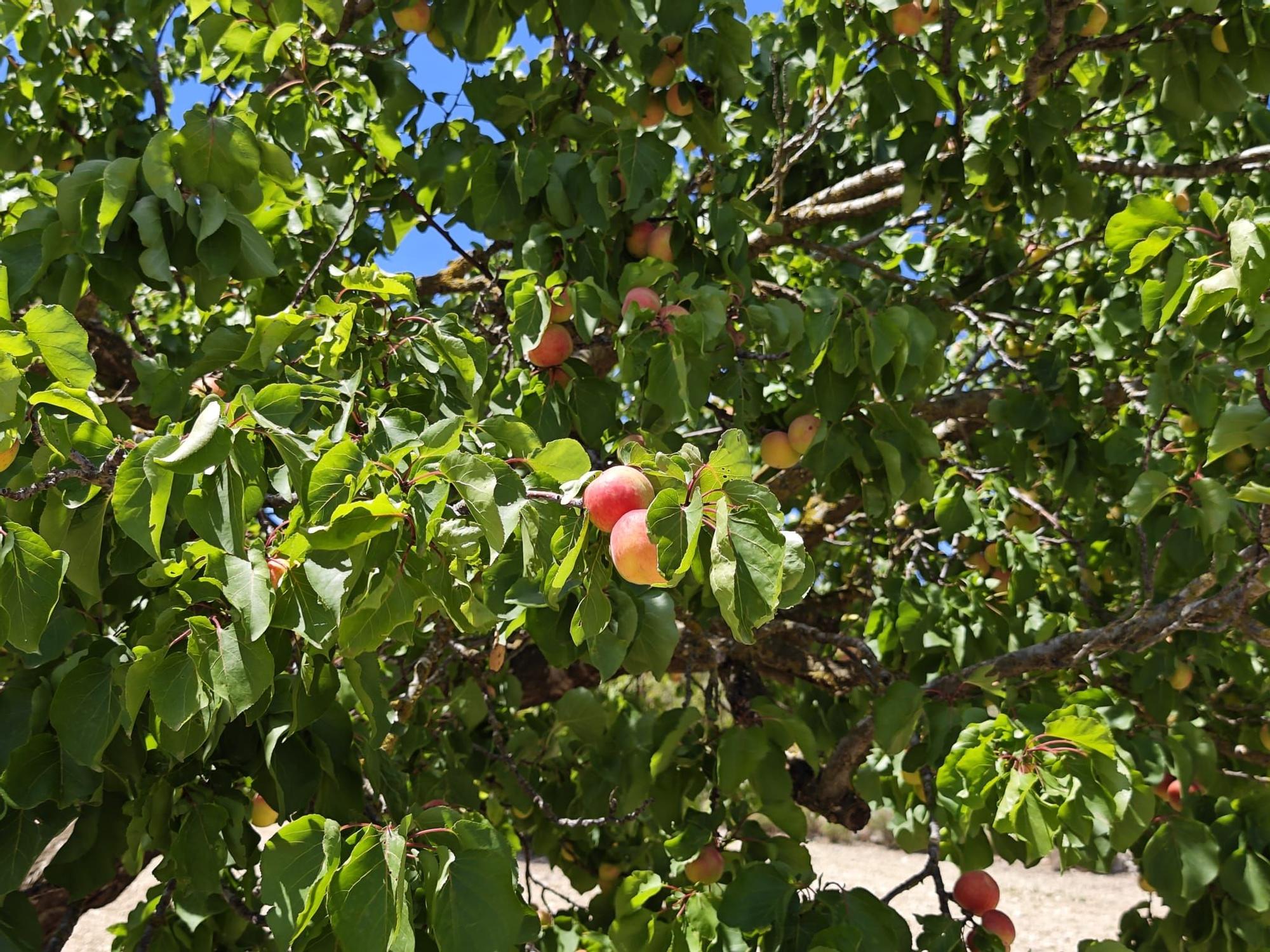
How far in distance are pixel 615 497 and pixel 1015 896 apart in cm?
854

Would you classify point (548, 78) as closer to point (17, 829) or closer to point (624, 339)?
point (624, 339)

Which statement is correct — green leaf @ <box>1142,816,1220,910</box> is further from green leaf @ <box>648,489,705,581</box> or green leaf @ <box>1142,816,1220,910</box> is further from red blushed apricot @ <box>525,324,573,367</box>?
green leaf @ <box>648,489,705,581</box>

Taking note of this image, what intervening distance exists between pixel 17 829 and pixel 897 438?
5.15ft

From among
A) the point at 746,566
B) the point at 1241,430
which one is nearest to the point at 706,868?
the point at 1241,430

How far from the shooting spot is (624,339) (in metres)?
1.72

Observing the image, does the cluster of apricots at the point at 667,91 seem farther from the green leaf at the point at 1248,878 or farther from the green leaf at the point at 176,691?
the green leaf at the point at 1248,878

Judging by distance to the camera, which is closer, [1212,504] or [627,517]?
[627,517]

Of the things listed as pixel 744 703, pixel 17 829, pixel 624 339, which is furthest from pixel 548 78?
pixel 17 829

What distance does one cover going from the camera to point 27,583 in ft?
3.44

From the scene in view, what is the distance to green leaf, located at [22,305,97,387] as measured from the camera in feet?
3.59

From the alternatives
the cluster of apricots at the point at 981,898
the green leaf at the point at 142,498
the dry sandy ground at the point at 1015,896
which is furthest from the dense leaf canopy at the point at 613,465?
the dry sandy ground at the point at 1015,896

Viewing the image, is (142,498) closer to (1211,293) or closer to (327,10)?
(327,10)

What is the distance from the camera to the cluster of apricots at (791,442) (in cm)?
208

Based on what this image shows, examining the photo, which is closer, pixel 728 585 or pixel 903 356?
pixel 728 585
